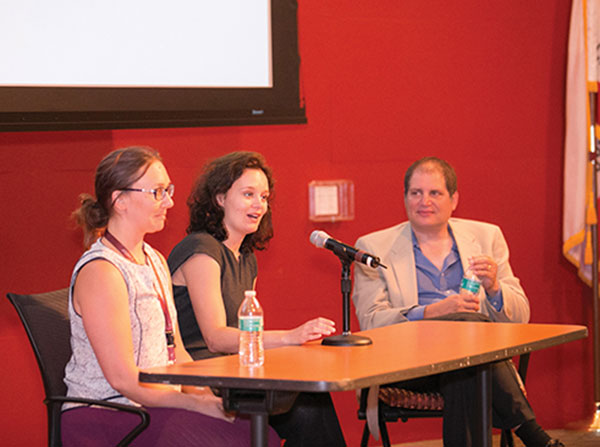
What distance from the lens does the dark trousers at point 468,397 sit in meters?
2.94

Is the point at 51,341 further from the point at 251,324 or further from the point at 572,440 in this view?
the point at 572,440

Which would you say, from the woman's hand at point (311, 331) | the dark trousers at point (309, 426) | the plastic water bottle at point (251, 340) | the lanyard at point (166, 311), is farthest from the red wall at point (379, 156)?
the plastic water bottle at point (251, 340)

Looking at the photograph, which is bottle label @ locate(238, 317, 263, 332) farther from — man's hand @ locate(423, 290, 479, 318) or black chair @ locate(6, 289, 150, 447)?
man's hand @ locate(423, 290, 479, 318)

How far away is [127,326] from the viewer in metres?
2.34

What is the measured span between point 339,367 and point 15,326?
195 cm

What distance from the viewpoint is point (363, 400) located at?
3.14 metres

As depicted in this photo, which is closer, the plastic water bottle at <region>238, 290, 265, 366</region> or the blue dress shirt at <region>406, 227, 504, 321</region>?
the plastic water bottle at <region>238, 290, 265, 366</region>

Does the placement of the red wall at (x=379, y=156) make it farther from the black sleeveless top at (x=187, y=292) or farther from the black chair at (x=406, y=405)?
the black chair at (x=406, y=405)

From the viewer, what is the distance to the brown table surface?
A: 1953mm

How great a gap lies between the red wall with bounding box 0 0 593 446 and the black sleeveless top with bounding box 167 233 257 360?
930 millimetres

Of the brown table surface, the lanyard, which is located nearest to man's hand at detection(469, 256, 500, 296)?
the brown table surface

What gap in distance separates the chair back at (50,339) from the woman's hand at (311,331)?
67 centimetres

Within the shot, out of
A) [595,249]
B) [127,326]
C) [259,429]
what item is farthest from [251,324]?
[595,249]

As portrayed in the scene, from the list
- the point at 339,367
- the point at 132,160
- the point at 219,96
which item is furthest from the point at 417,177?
the point at 339,367
